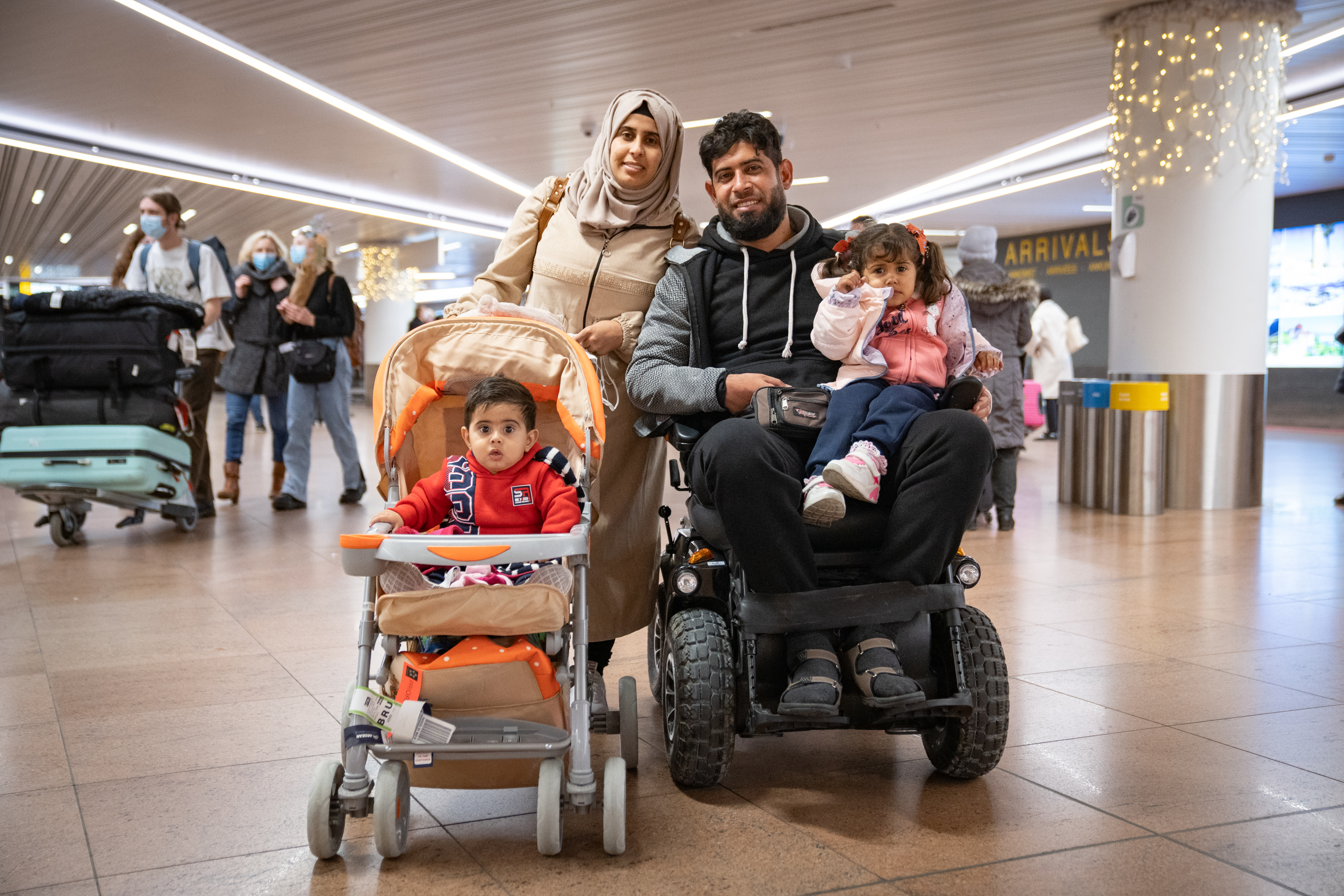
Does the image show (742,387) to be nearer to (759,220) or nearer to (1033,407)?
(759,220)

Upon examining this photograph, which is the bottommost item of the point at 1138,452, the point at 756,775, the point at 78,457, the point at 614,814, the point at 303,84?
the point at 756,775

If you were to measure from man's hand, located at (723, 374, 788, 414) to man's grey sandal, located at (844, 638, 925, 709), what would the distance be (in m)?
0.63

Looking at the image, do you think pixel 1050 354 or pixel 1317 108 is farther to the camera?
pixel 1050 354

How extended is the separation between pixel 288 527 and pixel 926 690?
4966 millimetres

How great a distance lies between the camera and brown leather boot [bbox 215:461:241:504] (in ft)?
24.3

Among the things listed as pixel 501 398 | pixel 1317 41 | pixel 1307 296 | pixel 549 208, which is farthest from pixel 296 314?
pixel 1307 296

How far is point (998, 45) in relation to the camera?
28.8 ft

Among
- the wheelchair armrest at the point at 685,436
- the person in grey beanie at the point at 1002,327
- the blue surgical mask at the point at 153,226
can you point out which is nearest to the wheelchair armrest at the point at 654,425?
the wheelchair armrest at the point at 685,436

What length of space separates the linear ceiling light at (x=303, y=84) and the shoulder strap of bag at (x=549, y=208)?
5828mm

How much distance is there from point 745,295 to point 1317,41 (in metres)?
8.65

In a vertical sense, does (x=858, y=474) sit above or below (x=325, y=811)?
above

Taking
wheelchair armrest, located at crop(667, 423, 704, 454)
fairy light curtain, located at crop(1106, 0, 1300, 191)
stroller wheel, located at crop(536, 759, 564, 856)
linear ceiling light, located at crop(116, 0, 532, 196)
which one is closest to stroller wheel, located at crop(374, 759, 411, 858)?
stroller wheel, located at crop(536, 759, 564, 856)

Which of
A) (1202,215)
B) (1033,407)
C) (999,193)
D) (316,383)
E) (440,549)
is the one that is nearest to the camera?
(440,549)

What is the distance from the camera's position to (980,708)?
2.40m
